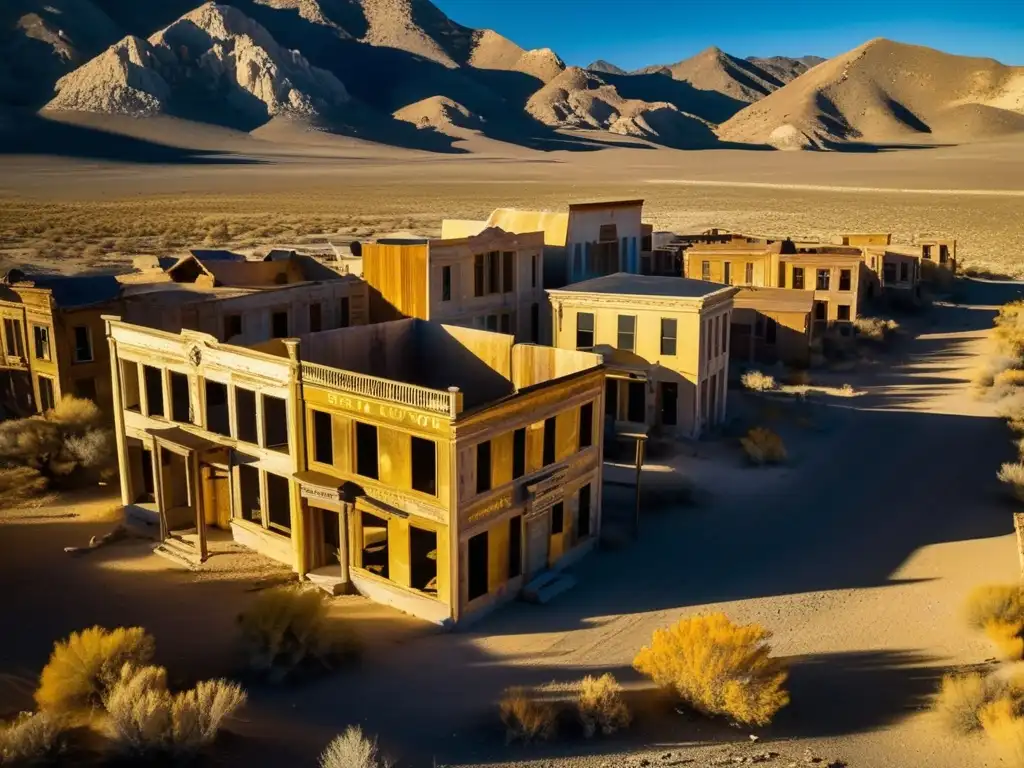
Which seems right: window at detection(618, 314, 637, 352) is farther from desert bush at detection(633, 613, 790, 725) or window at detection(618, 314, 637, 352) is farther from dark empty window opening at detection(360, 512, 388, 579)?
desert bush at detection(633, 613, 790, 725)

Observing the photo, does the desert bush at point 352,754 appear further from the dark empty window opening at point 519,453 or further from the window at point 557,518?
the window at point 557,518

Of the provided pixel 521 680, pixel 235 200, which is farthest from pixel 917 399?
pixel 235 200

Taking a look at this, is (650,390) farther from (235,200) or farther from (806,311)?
(235,200)

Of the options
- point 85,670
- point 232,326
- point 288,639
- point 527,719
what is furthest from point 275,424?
point 527,719

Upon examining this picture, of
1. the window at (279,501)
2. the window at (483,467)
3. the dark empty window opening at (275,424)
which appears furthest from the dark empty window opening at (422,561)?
the dark empty window opening at (275,424)

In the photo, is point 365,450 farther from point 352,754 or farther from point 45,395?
point 45,395
